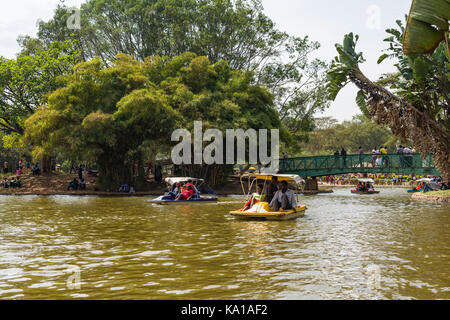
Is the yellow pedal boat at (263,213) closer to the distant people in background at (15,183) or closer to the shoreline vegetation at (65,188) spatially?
the shoreline vegetation at (65,188)

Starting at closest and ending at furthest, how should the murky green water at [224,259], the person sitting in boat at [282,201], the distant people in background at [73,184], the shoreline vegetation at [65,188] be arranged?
the murky green water at [224,259] → the person sitting in boat at [282,201] → the shoreline vegetation at [65,188] → the distant people in background at [73,184]

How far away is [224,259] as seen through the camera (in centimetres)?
1019

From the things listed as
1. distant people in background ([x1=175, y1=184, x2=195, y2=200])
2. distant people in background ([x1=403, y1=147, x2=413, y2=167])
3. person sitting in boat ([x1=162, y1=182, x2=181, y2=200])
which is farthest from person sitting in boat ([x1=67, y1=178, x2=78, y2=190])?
distant people in background ([x1=403, y1=147, x2=413, y2=167])

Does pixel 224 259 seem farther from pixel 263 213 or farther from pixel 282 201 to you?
pixel 282 201

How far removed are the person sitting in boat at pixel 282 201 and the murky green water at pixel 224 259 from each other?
3.39 feet

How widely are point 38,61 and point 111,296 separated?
126ft

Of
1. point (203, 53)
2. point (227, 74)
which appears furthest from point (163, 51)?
point (227, 74)

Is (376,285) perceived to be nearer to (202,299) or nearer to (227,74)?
(202,299)

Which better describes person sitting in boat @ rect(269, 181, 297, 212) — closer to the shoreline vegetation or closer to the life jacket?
the life jacket

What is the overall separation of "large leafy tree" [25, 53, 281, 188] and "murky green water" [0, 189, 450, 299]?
1803 centimetres

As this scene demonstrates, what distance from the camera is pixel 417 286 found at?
7.76 m

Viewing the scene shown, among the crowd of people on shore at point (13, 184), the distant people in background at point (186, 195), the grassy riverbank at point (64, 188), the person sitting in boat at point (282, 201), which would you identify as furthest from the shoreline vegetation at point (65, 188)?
the person sitting in boat at point (282, 201)

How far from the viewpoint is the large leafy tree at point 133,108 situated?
35.2 meters

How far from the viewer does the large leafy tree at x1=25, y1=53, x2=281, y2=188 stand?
35156 millimetres
